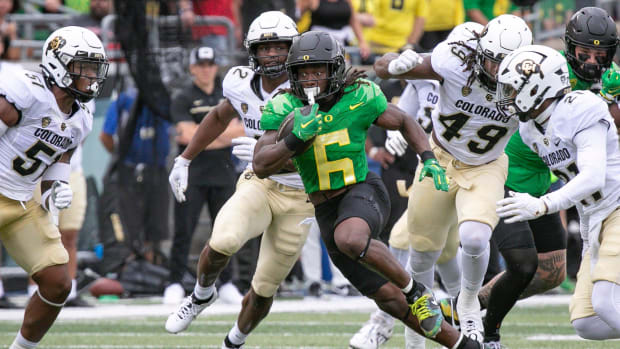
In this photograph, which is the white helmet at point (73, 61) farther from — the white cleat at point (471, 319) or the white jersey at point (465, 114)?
the white cleat at point (471, 319)

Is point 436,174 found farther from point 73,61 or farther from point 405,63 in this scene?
point 73,61

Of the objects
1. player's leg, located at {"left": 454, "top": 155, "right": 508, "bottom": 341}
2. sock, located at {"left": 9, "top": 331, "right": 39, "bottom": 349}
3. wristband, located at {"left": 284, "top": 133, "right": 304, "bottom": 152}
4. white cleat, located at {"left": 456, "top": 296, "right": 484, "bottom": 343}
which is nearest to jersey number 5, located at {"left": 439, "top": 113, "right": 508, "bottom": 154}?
player's leg, located at {"left": 454, "top": 155, "right": 508, "bottom": 341}

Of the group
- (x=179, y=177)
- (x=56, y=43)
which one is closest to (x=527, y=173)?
(x=179, y=177)

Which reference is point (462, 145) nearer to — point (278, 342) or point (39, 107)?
point (278, 342)

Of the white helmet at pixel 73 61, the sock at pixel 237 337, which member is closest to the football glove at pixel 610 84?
the sock at pixel 237 337

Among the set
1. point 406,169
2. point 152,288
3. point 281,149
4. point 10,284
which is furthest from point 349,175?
point 10,284

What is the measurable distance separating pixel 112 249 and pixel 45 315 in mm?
4063

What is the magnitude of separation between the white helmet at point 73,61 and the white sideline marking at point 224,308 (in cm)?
295

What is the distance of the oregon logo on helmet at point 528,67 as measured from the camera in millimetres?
5086

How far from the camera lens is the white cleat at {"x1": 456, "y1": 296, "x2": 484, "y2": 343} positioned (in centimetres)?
587

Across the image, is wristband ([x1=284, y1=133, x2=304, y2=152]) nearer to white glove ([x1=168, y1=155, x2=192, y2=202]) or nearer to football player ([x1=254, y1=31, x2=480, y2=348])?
football player ([x1=254, y1=31, x2=480, y2=348])

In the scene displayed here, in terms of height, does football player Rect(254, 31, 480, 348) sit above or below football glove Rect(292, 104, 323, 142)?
below

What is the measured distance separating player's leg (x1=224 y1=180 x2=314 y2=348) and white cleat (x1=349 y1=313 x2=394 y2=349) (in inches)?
23.9

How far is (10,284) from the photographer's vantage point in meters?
9.84
